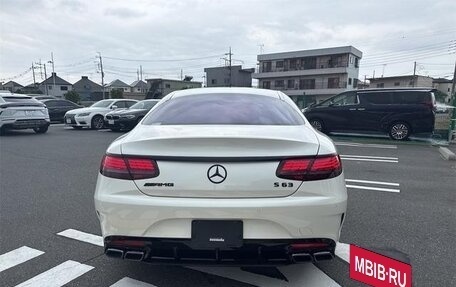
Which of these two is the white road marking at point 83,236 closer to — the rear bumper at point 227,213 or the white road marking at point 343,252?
the rear bumper at point 227,213

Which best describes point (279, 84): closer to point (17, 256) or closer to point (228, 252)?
point (17, 256)

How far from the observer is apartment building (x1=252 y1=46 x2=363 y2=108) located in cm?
5028

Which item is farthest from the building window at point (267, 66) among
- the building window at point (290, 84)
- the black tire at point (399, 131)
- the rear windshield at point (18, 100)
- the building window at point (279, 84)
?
the rear windshield at point (18, 100)

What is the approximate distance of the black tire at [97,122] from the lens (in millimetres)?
15023

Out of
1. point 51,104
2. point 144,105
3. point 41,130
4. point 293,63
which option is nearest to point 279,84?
point 293,63

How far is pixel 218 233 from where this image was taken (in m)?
2.13

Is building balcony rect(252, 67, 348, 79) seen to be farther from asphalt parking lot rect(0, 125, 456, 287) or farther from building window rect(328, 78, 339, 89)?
asphalt parking lot rect(0, 125, 456, 287)

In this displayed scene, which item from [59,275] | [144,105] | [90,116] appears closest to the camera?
[59,275]

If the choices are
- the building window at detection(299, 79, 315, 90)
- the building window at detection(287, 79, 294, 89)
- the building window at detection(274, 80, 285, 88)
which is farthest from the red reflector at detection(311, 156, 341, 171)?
the building window at detection(274, 80, 285, 88)

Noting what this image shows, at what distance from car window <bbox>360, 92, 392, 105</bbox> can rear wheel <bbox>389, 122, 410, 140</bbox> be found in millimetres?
837

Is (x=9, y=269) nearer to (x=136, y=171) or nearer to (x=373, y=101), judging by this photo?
(x=136, y=171)

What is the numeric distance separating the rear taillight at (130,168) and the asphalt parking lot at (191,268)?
0.98 meters

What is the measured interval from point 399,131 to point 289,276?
411 inches

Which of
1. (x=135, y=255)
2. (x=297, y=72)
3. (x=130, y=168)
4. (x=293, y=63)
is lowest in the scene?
(x=135, y=255)
